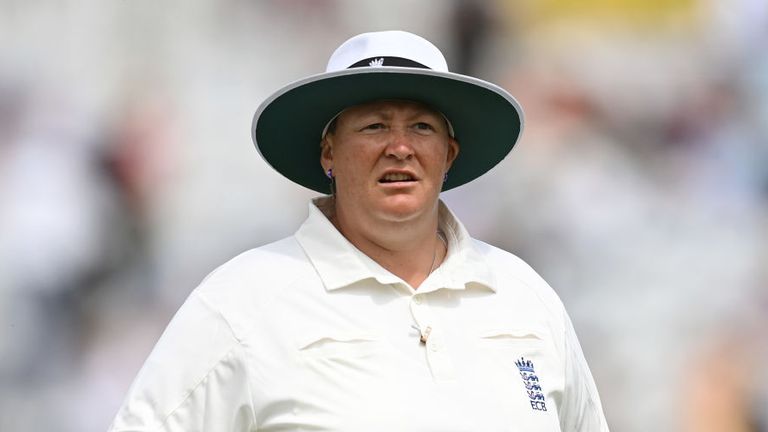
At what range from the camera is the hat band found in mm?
2630

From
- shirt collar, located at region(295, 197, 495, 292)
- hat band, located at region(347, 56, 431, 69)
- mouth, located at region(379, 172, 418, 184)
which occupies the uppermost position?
hat band, located at region(347, 56, 431, 69)

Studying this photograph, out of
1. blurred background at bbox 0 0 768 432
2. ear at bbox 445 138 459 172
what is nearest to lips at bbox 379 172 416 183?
ear at bbox 445 138 459 172

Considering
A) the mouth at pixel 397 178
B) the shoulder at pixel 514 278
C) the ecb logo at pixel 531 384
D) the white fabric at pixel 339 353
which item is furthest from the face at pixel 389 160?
the ecb logo at pixel 531 384

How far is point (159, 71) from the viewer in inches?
138

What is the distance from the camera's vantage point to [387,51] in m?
2.67

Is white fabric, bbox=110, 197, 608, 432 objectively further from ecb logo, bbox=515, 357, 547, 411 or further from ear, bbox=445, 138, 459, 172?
ear, bbox=445, 138, 459, 172

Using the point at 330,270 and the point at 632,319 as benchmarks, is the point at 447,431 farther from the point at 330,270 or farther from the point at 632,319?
the point at 632,319

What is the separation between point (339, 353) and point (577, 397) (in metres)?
0.62

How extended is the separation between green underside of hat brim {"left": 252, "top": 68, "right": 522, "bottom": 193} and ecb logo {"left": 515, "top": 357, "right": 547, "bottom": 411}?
55 centimetres

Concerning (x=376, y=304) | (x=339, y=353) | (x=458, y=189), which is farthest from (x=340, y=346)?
(x=458, y=189)

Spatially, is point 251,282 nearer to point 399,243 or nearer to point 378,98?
point 399,243

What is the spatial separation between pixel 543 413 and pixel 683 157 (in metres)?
1.64

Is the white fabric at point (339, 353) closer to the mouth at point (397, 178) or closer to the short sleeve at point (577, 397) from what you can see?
the short sleeve at point (577, 397)

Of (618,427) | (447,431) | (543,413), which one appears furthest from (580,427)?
(618,427)
